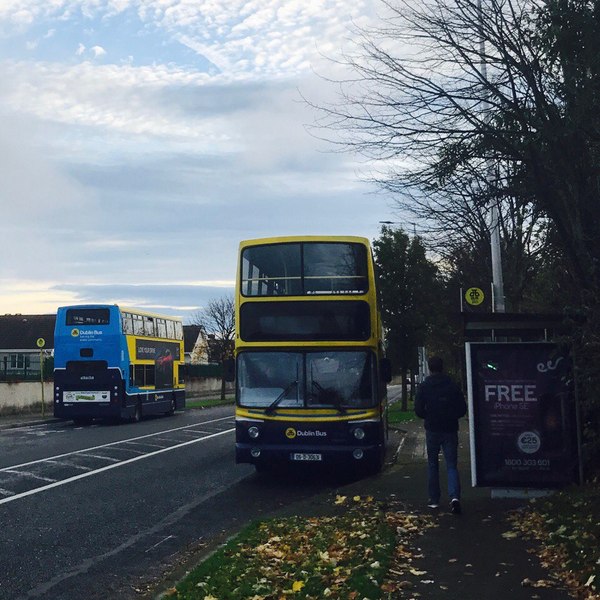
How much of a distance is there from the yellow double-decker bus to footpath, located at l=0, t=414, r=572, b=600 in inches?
41.3

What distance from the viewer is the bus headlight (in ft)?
47.2

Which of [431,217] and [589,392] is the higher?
[431,217]

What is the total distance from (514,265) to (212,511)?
44.6 ft

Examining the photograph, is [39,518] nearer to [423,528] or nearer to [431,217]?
[423,528]

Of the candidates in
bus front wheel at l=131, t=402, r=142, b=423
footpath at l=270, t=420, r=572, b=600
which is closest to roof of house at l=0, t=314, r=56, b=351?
bus front wheel at l=131, t=402, r=142, b=423

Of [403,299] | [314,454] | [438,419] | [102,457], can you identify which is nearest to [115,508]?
[314,454]

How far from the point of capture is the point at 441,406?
10.9 metres

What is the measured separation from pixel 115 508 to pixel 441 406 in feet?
15.5

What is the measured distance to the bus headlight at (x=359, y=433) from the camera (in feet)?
47.2

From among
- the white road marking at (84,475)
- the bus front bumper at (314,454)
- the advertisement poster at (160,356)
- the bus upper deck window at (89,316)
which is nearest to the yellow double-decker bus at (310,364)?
the bus front bumper at (314,454)

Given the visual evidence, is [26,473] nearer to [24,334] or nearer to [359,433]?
[359,433]

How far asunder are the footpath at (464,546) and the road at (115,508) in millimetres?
1382

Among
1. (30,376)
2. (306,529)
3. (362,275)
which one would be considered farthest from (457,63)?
(30,376)

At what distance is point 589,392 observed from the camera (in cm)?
901
